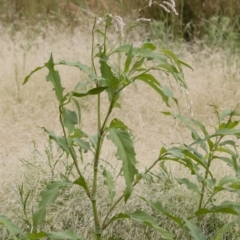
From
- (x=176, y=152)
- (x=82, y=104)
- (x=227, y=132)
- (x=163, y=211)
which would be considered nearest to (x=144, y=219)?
(x=163, y=211)

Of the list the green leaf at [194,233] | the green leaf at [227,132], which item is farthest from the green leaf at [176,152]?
the green leaf at [194,233]

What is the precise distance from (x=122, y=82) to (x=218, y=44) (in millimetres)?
4582

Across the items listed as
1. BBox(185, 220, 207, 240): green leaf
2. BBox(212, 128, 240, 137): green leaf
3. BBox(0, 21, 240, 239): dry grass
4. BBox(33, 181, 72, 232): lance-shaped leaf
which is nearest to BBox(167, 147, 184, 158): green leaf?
BBox(212, 128, 240, 137): green leaf

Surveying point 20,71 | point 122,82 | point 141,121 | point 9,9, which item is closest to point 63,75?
point 20,71

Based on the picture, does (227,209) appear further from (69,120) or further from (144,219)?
(69,120)

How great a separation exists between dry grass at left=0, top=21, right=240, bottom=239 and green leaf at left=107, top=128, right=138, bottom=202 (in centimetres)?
100

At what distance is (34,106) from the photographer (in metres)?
5.03

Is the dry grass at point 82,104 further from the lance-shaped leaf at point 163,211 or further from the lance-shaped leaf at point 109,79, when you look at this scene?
the lance-shaped leaf at point 109,79

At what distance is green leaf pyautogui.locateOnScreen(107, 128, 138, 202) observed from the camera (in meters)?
1.97

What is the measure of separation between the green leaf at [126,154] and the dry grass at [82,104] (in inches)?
39.3

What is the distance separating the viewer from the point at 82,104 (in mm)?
5176

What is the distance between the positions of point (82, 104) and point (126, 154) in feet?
10.5

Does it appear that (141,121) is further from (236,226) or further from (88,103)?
(236,226)

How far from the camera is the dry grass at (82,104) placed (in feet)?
10.2
